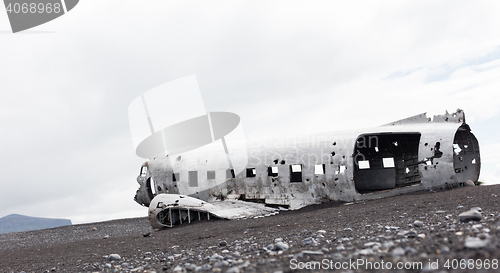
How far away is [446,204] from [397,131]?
5.26 meters

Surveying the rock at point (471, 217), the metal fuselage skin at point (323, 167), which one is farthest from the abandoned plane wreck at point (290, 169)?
the rock at point (471, 217)

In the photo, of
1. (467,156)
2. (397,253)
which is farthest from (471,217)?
(467,156)

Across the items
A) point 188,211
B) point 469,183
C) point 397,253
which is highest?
point 397,253

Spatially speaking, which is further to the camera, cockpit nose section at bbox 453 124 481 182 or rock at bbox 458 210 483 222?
cockpit nose section at bbox 453 124 481 182

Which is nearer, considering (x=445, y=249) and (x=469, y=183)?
(x=445, y=249)

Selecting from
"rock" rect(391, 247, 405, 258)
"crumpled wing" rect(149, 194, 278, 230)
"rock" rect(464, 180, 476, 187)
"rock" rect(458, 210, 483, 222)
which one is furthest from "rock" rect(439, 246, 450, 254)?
"rock" rect(464, 180, 476, 187)

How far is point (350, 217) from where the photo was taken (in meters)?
9.89

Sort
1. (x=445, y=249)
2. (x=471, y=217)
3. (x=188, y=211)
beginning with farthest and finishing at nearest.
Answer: (x=188, y=211) < (x=471, y=217) < (x=445, y=249)

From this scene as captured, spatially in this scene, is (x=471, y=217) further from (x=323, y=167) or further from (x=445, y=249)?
(x=323, y=167)

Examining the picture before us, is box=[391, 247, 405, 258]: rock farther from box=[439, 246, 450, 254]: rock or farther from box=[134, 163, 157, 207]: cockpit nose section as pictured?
box=[134, 163, 157, 207]: cockpit nose section

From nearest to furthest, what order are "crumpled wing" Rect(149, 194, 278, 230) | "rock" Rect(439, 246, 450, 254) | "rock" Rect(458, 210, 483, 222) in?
"rock" Rect(439, 246, 450, 254) < "rock" Rect(458, 210, 483, 222) < "crumpled wing" Rect(149, 194, 278, 230)

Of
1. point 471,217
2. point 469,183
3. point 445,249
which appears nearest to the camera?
point 445,249

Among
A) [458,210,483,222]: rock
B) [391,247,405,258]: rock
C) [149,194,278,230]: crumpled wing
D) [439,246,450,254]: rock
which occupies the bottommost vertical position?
[149,194,278,230]: crumpled wing

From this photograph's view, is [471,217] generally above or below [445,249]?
below
